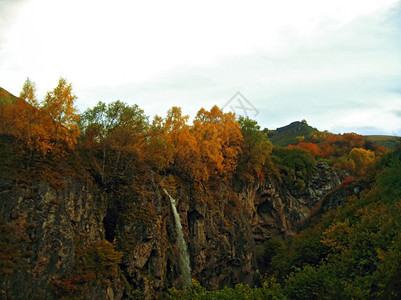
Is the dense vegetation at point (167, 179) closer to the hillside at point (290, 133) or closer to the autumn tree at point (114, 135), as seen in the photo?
the autumn tree at point (114, 135)

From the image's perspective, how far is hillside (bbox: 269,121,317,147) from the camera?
518 feet

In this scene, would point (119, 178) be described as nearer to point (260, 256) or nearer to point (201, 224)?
point (201, 224)

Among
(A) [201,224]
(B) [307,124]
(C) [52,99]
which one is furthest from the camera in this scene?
(B) [307,124]

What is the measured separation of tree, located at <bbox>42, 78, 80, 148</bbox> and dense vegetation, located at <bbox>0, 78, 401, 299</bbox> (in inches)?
3.3

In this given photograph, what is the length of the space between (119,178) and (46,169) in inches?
315

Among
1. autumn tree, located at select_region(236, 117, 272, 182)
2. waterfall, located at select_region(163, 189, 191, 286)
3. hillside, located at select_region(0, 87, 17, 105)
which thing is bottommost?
waterfall, located at select_region(163, 189, 191, 286)

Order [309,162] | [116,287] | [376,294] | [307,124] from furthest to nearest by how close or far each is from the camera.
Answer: [307,124] < [309,162] < [116,287] < [376,294]

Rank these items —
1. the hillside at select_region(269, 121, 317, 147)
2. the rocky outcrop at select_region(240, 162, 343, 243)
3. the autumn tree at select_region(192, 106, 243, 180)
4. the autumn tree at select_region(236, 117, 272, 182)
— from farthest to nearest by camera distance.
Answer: the hillside at select_region(269, 121, 317, 147) < the rocky outcrop at select_region(240, 162, 343, 243) < the autumn tree at select_region(236, 117, 272, 182) < the autumn tree at select_region(192, 106, 243, 180)

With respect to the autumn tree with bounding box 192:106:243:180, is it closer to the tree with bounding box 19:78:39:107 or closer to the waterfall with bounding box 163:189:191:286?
the waterfall with bounding box 163:189:191:286

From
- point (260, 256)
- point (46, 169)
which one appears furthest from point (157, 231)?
point (260, 256)

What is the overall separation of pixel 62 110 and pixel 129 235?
1251 cm

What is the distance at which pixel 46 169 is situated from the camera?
78.7 ft

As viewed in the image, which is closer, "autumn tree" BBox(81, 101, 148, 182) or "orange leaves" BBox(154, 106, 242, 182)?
"autumn tree" BBox(81, 101, 148, 182)

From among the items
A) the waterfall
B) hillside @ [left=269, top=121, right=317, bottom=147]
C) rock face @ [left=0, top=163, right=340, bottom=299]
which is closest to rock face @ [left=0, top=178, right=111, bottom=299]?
rock face @ [left=0, top=163, right=340, bottom=299]
